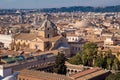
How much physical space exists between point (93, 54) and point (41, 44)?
654cm

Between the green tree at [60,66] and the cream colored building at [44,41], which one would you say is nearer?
the green tree at [60,66]

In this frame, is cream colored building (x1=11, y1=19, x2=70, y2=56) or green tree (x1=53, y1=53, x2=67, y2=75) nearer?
green tree (x1=53, y1=53, x2=67, y2=75)

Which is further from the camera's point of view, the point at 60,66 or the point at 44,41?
the point at 44,41

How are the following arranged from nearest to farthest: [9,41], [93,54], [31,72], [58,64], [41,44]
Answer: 1. [31,72]
2. [58,64]
3. [93,54]
4. [41,44]
5. [9,41]

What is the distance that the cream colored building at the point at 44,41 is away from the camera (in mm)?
32719

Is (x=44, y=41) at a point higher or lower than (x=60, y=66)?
higher

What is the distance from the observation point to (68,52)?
33.4m

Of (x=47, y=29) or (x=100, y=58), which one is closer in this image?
(x=100, y=58)

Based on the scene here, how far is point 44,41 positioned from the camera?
107ft

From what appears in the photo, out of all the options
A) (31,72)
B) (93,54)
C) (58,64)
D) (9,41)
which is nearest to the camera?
(31,72)

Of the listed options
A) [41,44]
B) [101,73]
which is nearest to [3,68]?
[101,73]

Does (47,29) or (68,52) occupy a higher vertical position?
(47,29)

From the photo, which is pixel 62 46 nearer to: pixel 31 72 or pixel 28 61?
pixel 28 61

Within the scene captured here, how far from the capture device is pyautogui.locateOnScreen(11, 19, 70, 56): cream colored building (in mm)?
32719
